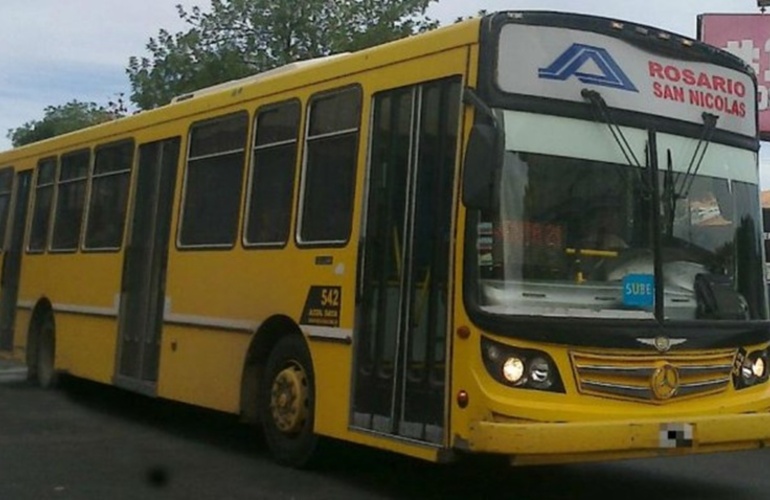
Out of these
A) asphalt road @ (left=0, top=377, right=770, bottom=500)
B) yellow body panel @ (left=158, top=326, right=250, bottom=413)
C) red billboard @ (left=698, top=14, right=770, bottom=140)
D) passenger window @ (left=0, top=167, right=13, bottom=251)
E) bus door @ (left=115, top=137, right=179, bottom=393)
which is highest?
red billboard @ (left=698, top=14, right=770, bottom=140)

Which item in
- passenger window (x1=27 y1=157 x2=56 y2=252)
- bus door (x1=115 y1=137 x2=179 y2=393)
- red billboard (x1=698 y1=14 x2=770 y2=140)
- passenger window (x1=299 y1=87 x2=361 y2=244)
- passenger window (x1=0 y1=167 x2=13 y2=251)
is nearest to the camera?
passenger window (x1=299 y1=87 x2=361 y2=244)

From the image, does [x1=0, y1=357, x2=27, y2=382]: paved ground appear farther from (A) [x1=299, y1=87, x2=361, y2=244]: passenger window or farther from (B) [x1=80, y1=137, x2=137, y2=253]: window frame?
(A) [x1=299, y1=87, x2=361, y2=244]: passenger window

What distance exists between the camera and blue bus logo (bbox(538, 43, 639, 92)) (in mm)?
7672

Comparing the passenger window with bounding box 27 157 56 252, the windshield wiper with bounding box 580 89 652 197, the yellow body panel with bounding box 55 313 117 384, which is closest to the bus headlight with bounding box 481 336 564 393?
the windshield wiper with bounding box 580 89 652 197

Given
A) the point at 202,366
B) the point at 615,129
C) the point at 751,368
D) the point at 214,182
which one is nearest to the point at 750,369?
the point at 751,368

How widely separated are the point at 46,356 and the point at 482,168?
27.8 ft

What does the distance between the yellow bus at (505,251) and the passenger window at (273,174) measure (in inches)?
0.8

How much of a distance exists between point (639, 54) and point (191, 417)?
6.82 meters

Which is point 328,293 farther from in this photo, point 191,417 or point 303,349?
point 191,417

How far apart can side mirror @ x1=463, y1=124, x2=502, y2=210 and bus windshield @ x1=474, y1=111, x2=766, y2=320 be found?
10 cm

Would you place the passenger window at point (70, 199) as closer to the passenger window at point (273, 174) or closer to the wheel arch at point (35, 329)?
the wheel arch at point (35, 329)

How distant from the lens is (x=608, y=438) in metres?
7.15

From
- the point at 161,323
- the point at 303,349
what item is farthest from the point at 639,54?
the point at 161,323

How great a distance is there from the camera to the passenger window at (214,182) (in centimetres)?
1030
